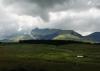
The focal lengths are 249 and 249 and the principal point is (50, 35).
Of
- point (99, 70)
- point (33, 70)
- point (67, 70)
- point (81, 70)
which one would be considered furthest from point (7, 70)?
point (99, 70)

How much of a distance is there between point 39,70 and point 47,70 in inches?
149

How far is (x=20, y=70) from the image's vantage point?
311 ft

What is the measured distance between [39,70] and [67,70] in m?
12.8

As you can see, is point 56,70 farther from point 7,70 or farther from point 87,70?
point 7,70

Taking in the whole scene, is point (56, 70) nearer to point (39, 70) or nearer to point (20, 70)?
point (39, 70)

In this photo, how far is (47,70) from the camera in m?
103

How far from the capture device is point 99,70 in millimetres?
108438

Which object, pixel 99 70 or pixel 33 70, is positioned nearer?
pixel 33 70

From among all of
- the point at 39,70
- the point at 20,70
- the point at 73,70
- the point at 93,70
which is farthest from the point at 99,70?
the point at 20,70

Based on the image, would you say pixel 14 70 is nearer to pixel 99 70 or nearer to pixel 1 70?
pixel 1 70

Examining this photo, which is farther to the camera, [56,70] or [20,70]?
[56,70]

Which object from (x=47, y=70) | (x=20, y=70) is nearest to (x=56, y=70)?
(x=47, y=70)

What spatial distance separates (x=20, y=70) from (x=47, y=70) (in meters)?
13.0

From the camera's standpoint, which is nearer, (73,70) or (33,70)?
(33,70)
